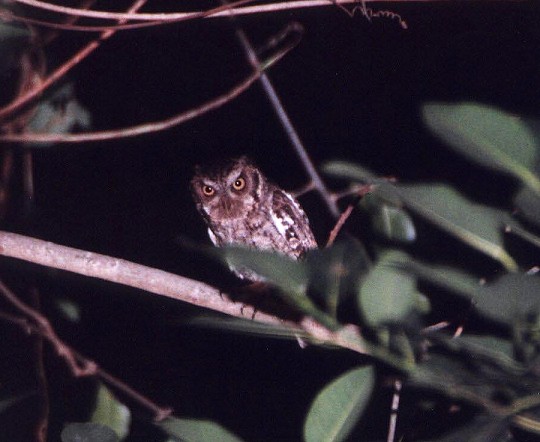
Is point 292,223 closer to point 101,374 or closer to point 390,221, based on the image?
point 101,374

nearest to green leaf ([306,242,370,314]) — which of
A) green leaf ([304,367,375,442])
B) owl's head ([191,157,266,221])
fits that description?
green leaf ([304,367,375,442])

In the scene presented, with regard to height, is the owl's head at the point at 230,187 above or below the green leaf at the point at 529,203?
below

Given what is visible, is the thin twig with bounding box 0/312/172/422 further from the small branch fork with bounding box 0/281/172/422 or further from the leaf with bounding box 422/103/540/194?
the leaf with bounding box 422/103/540/194

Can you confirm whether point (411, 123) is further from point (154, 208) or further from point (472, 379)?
point (472, 379)

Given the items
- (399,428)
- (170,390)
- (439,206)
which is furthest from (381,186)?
(170,390)

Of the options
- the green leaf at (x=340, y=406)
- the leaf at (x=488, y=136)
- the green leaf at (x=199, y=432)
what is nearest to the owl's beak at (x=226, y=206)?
the green leaf at (x=199, y=432)

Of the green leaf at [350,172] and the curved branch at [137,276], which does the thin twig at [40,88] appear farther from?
the green leaf at [350,172]

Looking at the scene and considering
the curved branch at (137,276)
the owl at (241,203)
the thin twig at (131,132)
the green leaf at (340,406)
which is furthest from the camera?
the owl at (241,203)
